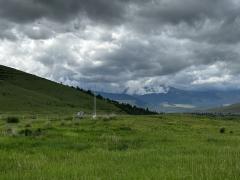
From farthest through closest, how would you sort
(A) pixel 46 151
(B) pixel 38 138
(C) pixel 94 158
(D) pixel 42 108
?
(D) pixel 42 108
(B) pixel 38 138
(A) pixel 46 151
(C) pixel 94 158

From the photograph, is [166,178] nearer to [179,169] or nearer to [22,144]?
[179,169]

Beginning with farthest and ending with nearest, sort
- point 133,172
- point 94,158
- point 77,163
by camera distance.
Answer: point 94,158 → point 77,163 → point 133,172

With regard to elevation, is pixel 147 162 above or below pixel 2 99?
below

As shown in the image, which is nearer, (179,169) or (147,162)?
(179,169)

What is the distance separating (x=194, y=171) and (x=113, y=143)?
39.1ft

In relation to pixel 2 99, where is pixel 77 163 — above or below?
below

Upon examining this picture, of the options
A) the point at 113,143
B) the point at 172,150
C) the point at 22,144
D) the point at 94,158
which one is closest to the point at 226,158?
the point at 172,150

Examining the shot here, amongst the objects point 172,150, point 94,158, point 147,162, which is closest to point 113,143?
point 172,150

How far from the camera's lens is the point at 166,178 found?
15.0 m

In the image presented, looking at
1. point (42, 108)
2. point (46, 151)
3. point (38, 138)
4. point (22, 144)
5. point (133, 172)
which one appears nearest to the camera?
point (133, 172)

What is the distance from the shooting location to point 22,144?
26.6 meters

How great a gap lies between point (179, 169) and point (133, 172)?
2.04 m

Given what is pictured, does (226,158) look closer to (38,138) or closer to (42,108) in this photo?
(38,138)

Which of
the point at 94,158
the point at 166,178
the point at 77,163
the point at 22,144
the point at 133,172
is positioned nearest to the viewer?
the point at 166,178
